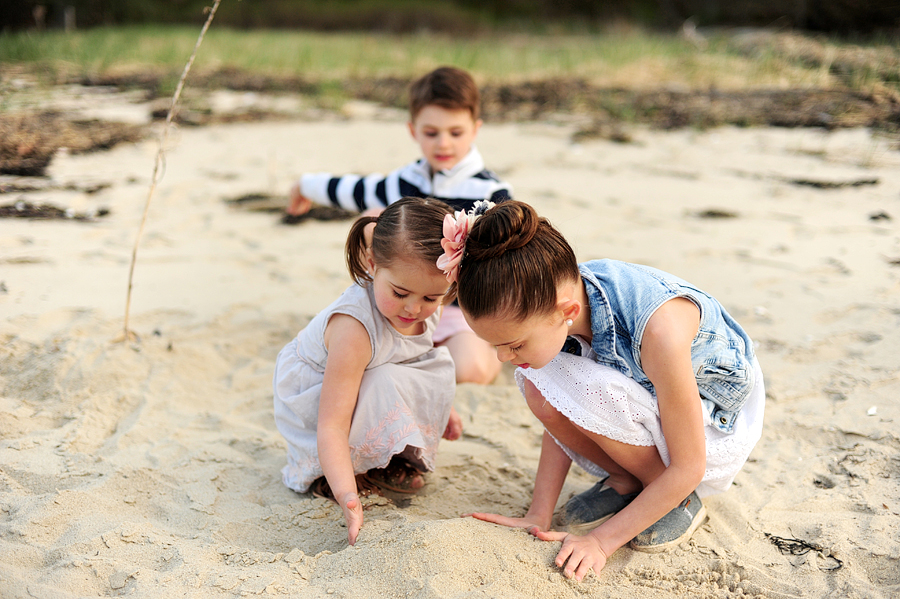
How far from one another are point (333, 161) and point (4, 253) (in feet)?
7.70

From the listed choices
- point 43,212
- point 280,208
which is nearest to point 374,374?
point 280,208

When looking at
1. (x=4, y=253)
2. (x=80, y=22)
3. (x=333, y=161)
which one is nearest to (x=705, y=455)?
(x=4, y=253)

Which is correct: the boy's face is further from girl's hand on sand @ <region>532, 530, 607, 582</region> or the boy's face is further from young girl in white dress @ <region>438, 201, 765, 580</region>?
girl's hand on sand @ <region>532, 530, 607, 582</region>

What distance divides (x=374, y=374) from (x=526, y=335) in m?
0.55

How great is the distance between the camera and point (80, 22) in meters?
13.1

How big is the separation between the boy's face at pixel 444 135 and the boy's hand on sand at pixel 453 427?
4.00 ft

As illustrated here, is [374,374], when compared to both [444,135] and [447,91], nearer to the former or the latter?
[444,135]

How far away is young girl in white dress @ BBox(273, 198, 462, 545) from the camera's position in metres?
1.86

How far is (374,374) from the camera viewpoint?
6.57 ft

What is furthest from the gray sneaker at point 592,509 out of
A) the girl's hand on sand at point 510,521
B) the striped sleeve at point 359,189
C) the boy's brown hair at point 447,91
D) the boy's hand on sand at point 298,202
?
the boy's hand on sand at point 298,202

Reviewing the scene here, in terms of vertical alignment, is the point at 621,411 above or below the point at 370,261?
below

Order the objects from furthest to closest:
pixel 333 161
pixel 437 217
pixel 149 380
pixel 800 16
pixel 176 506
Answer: pixel 800 16, pixel 333 161, pixel 149 380, pixel 176 506, pixel 437 217

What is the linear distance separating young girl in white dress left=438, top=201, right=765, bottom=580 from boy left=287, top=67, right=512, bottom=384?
958mm

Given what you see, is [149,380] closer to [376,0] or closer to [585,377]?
[585,377]
